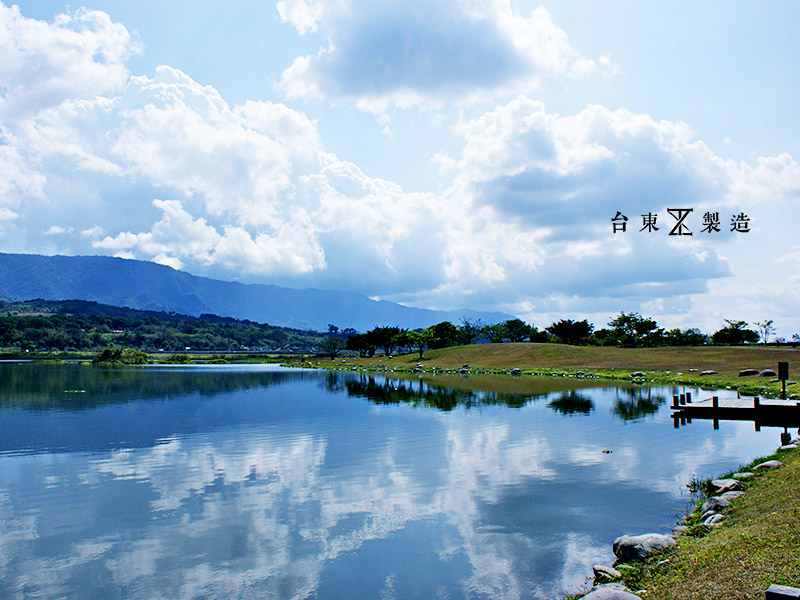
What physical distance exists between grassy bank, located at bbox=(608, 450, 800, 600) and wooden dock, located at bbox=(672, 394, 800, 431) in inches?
980

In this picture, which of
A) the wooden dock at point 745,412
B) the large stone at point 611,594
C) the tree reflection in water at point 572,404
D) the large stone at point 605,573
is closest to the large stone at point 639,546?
the large stone at point 605,573

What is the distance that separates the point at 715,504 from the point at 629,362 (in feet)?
353

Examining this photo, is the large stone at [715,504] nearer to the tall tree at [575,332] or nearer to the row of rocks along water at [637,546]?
the row of rocks along water at [637,546]

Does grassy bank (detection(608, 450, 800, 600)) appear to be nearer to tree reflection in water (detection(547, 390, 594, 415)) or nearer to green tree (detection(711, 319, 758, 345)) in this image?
tree reflection in water (detection(547, 390, 594, 415))

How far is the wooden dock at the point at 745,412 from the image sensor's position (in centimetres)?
3928

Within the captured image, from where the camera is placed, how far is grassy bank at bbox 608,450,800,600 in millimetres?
11484

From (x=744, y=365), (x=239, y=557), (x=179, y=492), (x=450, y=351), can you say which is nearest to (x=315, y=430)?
(x=179, y=492)

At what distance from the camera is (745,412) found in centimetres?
4266

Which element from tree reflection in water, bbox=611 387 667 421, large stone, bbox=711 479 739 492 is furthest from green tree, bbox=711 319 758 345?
large stone, bbox=711 479 739 492

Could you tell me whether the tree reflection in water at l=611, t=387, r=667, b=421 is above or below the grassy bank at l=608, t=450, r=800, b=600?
below

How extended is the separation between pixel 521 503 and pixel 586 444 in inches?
584

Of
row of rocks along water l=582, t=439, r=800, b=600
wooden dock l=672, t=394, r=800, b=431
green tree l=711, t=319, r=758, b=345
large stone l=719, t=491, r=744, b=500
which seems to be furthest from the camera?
green tree l=711, t=319, r=758, b=345

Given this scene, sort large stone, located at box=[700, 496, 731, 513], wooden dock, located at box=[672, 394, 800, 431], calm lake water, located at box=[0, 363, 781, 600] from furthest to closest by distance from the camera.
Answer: wooden dock, located at box=[672, 394, 800, 431], large stone, located at box=[700, 496, 731, 513], calm lake water, located at box=[0, 363, 781, 600]

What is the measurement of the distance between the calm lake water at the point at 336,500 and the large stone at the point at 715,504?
1.52m
